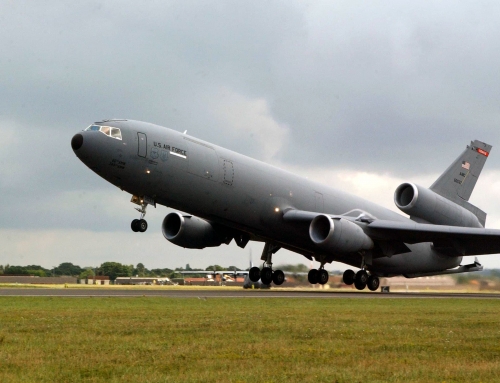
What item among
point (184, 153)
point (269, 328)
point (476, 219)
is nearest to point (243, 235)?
point (184, 153)

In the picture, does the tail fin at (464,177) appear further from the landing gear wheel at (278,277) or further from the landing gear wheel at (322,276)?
the landing gear wheel at (278,277)

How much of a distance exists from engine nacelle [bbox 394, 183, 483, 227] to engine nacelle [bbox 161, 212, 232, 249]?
33.7ft

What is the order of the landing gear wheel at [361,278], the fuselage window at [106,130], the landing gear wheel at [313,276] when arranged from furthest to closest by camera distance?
the landing gear wheel at [313,276] < the landing gear wheel at [361,278] < the fuselage window at [106,130]

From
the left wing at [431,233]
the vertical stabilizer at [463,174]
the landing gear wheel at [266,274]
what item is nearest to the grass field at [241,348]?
the left wing at [431,233]

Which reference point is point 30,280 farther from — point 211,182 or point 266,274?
point 211,182

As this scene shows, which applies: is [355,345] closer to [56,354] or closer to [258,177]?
[56,354]

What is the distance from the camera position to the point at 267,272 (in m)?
38.7

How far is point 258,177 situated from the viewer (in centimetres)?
3303

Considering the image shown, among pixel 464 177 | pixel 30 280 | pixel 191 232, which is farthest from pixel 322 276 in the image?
pixel 30 280

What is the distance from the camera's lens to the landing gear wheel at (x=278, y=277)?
39.0 meters

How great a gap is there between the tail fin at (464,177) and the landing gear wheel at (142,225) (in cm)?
2123

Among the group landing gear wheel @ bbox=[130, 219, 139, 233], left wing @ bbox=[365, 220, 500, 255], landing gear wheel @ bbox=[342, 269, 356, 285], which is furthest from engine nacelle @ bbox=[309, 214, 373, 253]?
landing gear wheel @ bbox=[130, 219, 139, 233]

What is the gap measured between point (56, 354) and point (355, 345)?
4.86 m

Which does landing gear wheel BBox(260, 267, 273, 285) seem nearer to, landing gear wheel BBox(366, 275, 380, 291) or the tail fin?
landing gear wheel BBox(366, 275, 380, 291)
